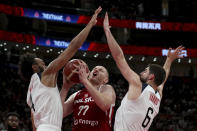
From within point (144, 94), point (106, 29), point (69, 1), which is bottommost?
point (144, 94)

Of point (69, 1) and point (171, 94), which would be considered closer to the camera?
point (171, 94)

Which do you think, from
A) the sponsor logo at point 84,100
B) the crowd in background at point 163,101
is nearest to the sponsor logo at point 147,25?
the crowd in background at point 163,101

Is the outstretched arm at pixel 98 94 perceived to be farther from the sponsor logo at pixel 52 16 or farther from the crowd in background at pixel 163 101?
the sponsor logo at pixel 52 16

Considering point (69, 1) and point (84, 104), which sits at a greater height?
point (69, 1)

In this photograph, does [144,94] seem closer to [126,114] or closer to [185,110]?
[126,114]

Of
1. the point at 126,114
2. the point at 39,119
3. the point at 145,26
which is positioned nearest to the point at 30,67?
the point at 39,119

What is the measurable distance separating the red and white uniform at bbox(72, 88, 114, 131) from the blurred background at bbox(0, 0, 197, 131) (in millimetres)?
12363

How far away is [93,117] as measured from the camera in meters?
4.68

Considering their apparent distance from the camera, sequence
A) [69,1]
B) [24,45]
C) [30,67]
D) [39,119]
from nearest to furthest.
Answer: [39,119] < [30,67] < [24,45] < [69,1]

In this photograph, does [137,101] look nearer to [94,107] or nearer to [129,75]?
[129,75]

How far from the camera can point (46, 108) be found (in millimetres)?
4266

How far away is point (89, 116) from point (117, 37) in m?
23.4

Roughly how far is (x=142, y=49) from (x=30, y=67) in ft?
68.3

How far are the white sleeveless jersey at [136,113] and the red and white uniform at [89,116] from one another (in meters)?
0.33
